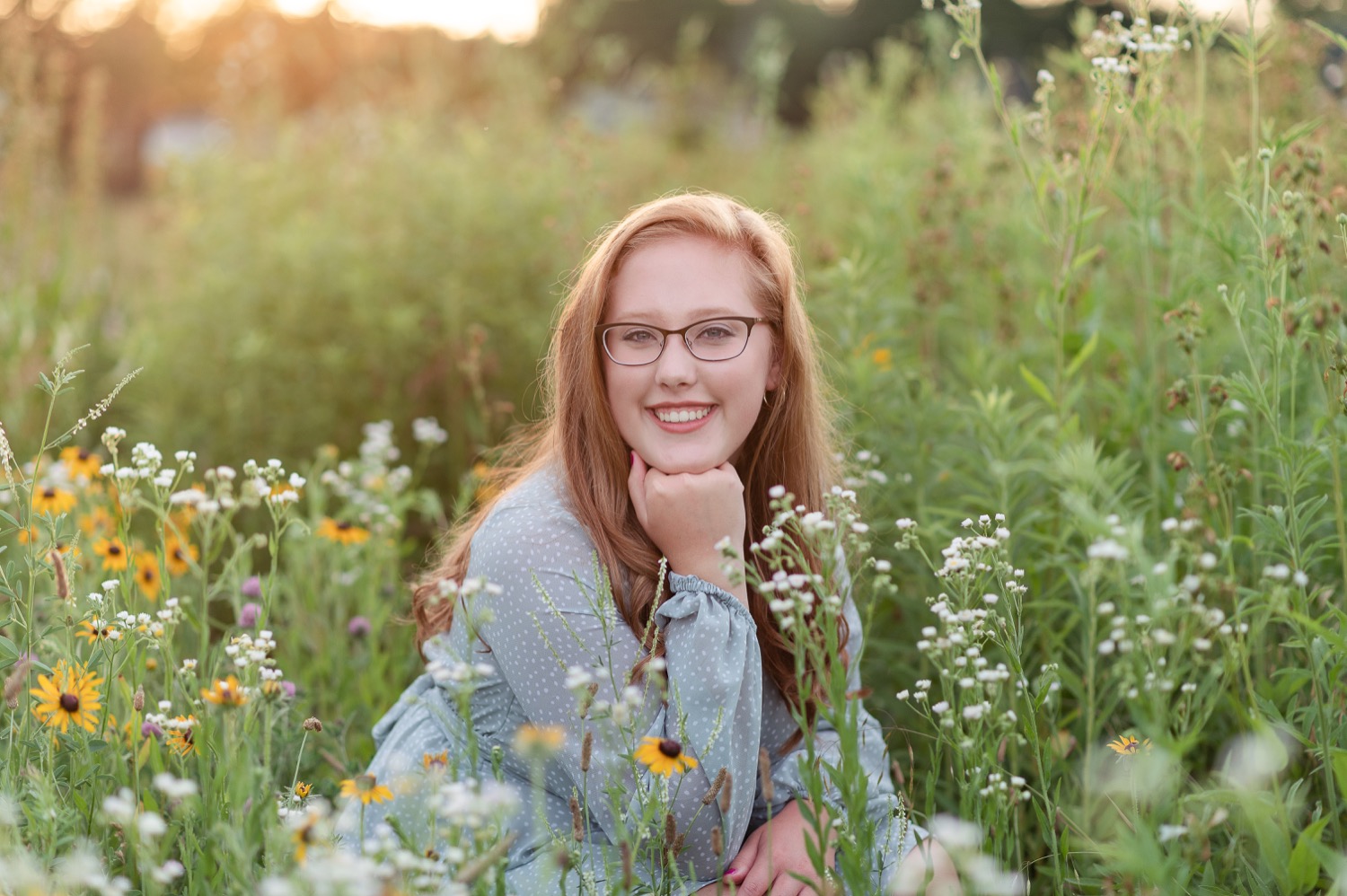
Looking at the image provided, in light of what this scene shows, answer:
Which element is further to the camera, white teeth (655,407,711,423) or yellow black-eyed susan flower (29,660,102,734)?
white teeth (655,407,711,423)

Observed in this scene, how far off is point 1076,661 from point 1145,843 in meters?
1.38

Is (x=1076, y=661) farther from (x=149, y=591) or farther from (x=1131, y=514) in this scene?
(x=149, y=591)

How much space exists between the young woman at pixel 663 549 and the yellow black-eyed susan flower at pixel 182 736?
1.05 feet

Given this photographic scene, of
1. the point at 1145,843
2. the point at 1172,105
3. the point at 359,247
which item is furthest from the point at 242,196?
the point at 1145,843

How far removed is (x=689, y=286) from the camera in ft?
6.58

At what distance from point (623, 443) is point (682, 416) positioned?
167mm

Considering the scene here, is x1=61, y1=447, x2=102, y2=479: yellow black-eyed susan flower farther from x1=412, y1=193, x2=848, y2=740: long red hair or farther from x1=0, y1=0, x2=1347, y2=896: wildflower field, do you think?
x1=412, y1=193, x2=848, y2=740: long red hair

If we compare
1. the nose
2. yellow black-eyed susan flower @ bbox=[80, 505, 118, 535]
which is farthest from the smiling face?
yellow black-eyed susan flower @ bbox=[80, 505, 118, 535]

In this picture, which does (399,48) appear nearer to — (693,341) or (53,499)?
(53,499)

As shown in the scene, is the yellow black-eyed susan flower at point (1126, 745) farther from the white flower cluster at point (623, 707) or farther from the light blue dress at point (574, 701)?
the white flower cluster at point (623, 707)

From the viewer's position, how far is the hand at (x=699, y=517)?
1830mm

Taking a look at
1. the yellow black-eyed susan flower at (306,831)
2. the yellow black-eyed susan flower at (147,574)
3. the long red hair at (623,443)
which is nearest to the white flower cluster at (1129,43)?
the long red hair at (623,443)

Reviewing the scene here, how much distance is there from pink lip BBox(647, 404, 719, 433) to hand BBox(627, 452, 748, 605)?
142 mm

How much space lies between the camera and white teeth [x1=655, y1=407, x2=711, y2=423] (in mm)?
1992
